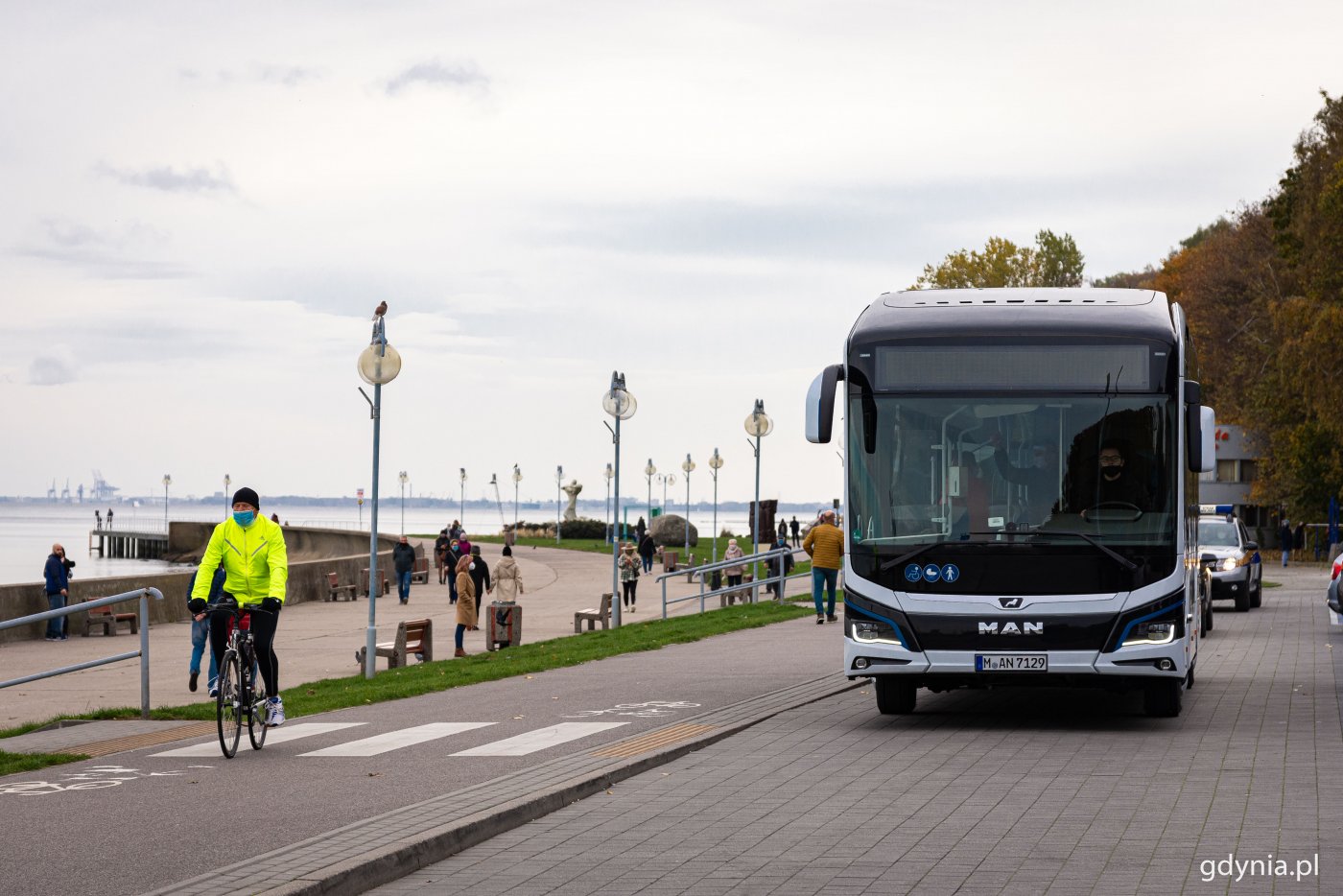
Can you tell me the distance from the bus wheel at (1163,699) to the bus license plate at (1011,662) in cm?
118

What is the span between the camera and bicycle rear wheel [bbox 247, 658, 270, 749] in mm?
11977

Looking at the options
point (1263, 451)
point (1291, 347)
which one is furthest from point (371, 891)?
point (1263, 451)

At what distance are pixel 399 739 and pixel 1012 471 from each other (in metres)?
4.83

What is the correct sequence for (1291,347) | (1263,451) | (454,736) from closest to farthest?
(454,736), (1291,347), (1263,451)

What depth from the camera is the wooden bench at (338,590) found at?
44438 mm

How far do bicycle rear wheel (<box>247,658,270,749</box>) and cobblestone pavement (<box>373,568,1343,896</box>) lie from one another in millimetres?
2760

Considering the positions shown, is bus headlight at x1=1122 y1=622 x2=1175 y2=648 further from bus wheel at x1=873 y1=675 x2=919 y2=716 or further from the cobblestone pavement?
bus wheel at x1=873 y1=675 x2=919 y2=716

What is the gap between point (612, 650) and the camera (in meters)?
22.3

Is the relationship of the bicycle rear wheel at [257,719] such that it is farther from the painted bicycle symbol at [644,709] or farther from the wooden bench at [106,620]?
the wooden bench at [106,620]

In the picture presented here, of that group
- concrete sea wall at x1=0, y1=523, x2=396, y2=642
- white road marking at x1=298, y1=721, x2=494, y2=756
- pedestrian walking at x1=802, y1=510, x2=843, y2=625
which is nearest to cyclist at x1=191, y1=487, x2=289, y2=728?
white road marking at x1=298, y1=721, x2=494, y2=756

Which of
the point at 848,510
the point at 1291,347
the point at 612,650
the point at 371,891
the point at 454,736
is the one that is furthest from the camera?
the point at 1291,347

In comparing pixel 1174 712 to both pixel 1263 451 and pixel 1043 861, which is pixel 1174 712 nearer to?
pixel 1043 861

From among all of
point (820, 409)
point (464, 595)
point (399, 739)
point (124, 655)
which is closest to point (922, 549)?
point (820, 409)

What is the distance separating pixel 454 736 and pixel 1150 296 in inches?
254
